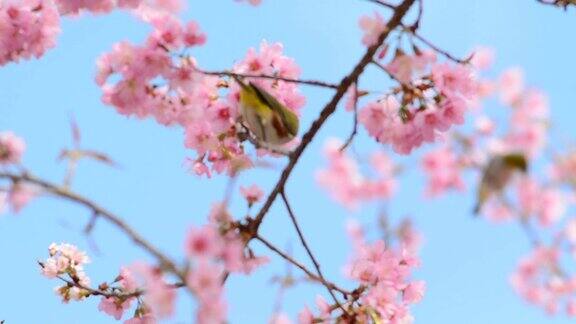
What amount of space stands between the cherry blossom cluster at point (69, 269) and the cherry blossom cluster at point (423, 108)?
153cm

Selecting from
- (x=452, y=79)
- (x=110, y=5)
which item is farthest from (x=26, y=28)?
(x=452, y=79)

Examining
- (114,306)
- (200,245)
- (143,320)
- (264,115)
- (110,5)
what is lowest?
(200,245)

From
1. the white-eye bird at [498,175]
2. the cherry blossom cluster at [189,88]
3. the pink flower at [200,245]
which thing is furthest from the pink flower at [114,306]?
the white-eye bird at [498,175]

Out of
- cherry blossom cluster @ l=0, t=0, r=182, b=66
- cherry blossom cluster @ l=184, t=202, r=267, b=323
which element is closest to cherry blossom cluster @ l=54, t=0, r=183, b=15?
cherry blossom cluster @ l=0, t=0, r=182, b=66

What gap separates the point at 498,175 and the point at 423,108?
1394 mm

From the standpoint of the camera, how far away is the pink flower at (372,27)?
3.03m

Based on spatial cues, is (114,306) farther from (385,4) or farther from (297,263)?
(385,4)

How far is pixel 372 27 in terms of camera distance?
3.04 meters

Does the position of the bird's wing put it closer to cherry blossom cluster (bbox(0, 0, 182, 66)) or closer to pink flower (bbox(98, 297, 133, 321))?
cherry blossom cluster (bbox(0, 0, 182, 66))

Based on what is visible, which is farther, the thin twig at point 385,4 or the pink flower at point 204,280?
the thin twig at point 385,4

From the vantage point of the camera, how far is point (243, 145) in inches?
141

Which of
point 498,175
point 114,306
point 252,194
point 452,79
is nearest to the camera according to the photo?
point 498,175

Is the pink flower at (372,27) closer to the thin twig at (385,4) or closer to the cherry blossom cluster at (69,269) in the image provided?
the thin twig at (385,4)

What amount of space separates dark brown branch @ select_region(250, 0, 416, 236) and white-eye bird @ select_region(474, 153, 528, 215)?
1296 millimetres
